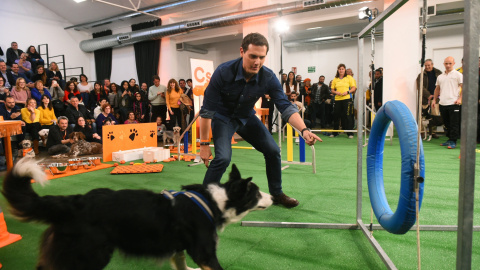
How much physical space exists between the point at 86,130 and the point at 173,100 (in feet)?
8.34

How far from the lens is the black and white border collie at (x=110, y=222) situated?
145 centimetres

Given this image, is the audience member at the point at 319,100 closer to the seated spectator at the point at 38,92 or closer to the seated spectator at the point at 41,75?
the seated spectator at the point at 38,92

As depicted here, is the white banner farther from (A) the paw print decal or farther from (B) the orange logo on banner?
(A) the paw print decal

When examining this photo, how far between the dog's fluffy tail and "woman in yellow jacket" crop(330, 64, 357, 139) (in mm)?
8475

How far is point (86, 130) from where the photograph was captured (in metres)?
7.72

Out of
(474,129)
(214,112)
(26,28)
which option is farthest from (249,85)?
(26,28)

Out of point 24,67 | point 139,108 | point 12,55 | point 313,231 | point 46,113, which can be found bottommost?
point 313,231

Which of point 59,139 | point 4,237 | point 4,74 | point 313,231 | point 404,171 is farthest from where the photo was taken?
point 4,74

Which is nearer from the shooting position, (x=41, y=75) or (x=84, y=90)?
(x=41, y=75)

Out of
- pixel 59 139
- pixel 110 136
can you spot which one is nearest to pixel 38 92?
pixel 59 139

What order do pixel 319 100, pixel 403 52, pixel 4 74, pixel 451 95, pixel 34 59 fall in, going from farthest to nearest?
pixel 319 100
pixel 34 59
pixel 403 52
pixel 4 74
pixel 451 95

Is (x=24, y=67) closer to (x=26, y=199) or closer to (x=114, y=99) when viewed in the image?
(x=114, y=99)

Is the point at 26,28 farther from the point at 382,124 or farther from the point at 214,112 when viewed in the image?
the point at 382,124

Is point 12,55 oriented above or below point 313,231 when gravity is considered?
above
